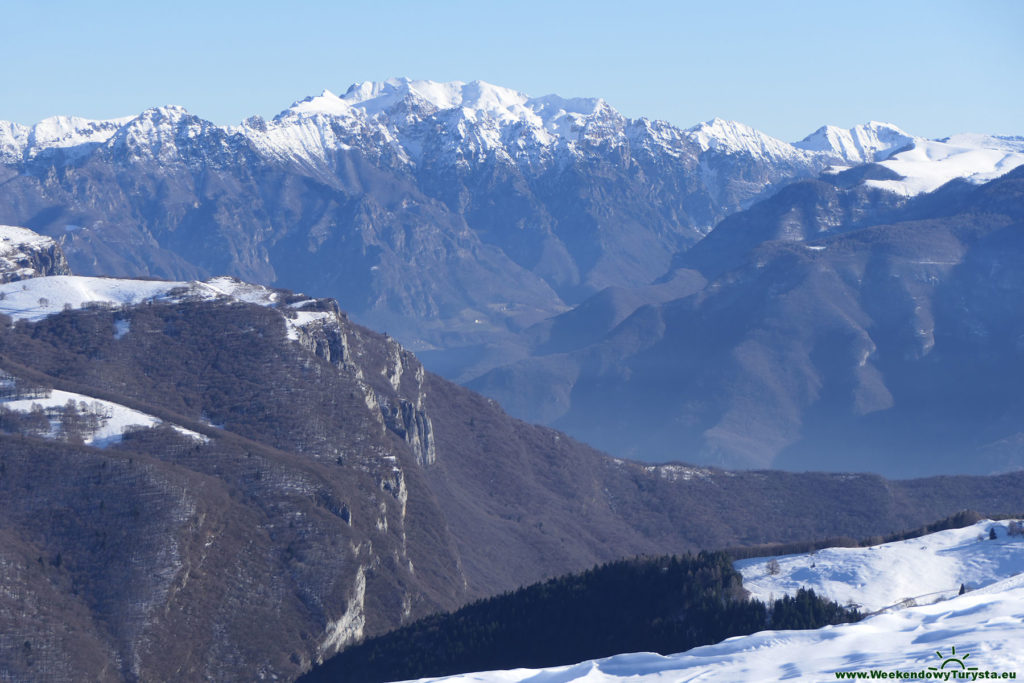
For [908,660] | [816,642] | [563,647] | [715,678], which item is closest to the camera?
[908,660]

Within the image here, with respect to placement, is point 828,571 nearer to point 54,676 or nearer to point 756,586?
point 756,586

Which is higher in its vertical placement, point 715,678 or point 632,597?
point 632,597

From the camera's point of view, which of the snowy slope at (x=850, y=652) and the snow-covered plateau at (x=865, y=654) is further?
the snowy slope at (x=850, y=652)

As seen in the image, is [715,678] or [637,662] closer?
[715,678]

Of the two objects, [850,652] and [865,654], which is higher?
[850,652]

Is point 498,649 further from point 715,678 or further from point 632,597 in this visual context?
point 715,678

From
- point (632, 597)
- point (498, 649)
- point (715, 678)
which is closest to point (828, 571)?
point (632, 597)

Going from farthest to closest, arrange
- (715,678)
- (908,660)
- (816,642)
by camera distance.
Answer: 1. (816,642)
2. (715,678)
3. (908,660)

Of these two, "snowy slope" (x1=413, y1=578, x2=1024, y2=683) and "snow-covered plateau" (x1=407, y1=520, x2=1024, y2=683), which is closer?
"snow-covered plateau" (x1=407, y1=520, x2=1024, y2=683)

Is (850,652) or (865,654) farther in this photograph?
(850,652)
